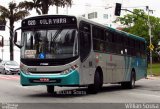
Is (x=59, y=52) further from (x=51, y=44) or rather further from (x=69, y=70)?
(x=69, y=70)

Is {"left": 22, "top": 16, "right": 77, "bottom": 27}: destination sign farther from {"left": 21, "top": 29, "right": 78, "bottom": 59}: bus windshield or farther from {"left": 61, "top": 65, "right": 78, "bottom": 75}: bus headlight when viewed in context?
{"left": 61, "top": 65, "right": 78, "bottom": 75}: bus headlight

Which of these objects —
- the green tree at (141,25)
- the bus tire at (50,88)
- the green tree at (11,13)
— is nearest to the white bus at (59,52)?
the bus tire at (50,88)

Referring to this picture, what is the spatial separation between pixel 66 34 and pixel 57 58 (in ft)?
3.37

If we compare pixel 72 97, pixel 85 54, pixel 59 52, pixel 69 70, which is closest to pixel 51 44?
pixel 59 52

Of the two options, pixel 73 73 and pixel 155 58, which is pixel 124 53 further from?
pixel 155 58

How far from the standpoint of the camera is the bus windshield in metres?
18.2

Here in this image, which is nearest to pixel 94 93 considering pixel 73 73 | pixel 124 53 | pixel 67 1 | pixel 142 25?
pixel 73 73

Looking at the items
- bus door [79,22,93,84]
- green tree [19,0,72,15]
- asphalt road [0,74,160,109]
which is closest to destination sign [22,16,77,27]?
bus door [79,22,93,84]

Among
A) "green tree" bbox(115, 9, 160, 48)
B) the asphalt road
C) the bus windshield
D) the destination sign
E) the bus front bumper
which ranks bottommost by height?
the asphalt road

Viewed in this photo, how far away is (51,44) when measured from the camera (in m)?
18.3

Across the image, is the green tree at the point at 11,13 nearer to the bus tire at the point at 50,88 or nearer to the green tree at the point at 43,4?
the green tree at the point at 43,4

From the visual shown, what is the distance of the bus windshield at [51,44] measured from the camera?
18188 mm

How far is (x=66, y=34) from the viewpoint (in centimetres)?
1839

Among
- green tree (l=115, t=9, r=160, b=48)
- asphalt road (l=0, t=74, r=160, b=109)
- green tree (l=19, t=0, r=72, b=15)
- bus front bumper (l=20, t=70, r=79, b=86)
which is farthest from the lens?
green tree (l=115, t=9, r=160, b=48)
